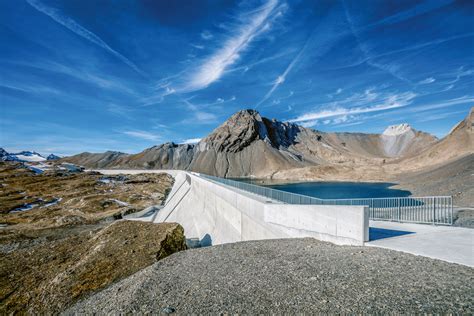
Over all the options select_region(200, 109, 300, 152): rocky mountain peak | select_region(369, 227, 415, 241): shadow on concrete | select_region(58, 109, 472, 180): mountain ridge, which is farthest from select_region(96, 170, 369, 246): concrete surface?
select_region(200, 109, 300, 152): rocky mountain peak

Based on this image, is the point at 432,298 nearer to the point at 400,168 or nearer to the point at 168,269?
the point at 168,269

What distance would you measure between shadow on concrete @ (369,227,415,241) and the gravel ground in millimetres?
1402

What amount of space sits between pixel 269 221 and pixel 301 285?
7108 millimetres

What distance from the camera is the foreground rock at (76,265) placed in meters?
8.36

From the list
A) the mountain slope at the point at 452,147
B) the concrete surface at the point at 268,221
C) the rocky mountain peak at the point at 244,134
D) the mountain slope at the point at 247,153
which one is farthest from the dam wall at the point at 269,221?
the rocky mountain peak at the point at 244,134

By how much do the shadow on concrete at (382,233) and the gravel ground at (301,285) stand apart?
1402 mm

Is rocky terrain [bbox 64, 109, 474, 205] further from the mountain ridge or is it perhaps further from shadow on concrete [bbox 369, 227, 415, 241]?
shadow on concrete [bbox 369, 227, 415, 241]

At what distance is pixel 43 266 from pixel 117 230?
3663 mm

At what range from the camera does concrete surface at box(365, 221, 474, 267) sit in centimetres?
635

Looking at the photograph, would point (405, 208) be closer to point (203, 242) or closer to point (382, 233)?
point (382, 233)

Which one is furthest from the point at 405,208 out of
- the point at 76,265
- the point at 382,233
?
the point at 76,265

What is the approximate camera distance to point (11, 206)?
40031 mm

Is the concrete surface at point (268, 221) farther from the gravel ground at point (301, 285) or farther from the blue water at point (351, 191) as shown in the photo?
the blue water at point (351, 191)

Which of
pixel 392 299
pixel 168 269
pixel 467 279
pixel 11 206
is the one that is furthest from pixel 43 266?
pixel 11 206
